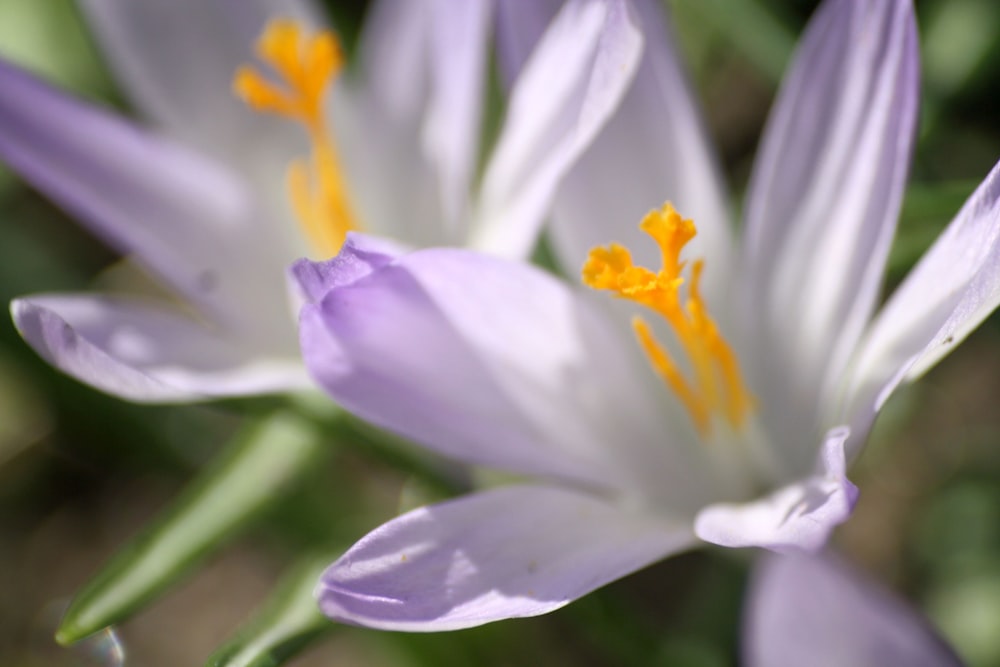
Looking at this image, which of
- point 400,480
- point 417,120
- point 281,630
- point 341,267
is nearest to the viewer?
point 341,267

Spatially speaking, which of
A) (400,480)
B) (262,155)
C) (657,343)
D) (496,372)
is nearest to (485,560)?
(496,372)

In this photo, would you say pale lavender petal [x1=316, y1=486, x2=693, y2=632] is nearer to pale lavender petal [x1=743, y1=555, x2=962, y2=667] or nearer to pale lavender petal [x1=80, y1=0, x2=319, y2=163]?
pale lavender petal [x1=743, y1=555, x2=962, y2=667]

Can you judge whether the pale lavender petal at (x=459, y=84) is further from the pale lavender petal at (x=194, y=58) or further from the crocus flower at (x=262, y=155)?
the pale lavender petal at (x=194, y=58)

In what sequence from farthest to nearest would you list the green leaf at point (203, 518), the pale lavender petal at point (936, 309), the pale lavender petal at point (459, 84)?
the pale lavender petal at point (459, 84), the green leaf at point (203, 518), the pale lavender petal at point (936, 309)

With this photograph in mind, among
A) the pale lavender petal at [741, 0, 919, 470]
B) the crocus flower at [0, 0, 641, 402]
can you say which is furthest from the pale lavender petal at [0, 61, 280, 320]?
the pale lavender petal at [741, 0, 919, 470]

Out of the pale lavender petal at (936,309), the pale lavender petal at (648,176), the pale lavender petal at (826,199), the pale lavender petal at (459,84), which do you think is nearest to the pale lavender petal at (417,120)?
the pale lavender petal at (459,84)

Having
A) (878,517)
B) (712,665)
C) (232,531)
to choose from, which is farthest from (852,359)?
(878,517)

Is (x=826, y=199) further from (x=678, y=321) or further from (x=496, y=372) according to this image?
(x=496, y=372)
